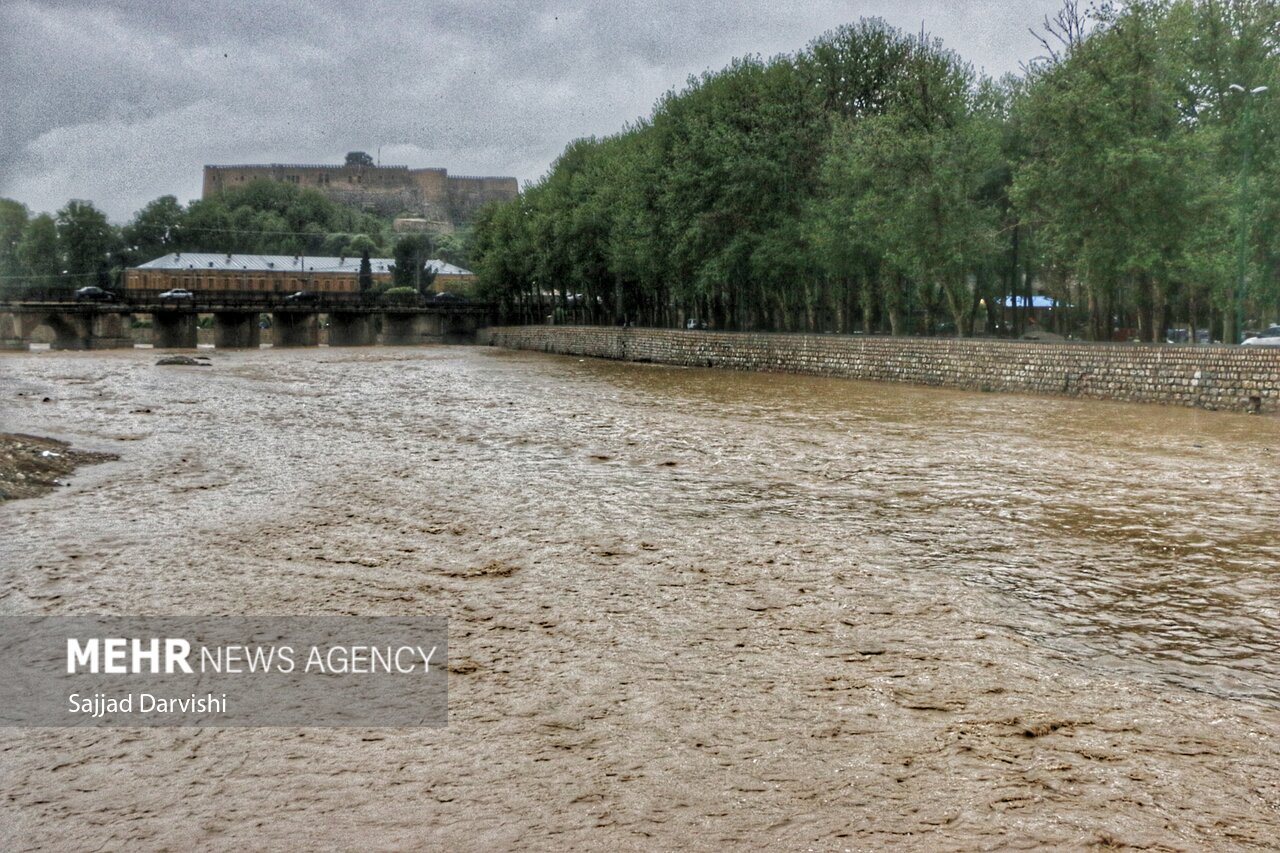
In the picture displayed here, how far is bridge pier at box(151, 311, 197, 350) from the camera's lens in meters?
86.9

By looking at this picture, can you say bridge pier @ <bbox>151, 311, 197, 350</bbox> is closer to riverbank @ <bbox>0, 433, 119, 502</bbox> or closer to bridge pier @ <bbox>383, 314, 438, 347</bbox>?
bridge pier @ <bbox>383, 314, 438, 347</bbox>

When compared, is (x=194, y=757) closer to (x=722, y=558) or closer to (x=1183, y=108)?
(x=722, y=558)

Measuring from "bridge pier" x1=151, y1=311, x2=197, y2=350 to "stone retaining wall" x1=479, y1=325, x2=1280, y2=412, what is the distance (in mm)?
45866

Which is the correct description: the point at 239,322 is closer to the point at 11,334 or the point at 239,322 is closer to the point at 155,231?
Answer: the point at 11,334

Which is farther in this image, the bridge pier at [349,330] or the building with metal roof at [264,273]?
the building with metal roof at [264,273]

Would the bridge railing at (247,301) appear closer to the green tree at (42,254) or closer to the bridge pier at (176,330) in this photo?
the bridge pier at (176,330)

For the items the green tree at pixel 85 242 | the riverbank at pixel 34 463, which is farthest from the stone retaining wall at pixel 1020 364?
the green tree at pixel 85 242

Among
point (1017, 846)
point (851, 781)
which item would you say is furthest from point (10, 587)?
point (1017, 846)

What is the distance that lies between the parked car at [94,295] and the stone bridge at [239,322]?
1098mm

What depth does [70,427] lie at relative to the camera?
886 inches

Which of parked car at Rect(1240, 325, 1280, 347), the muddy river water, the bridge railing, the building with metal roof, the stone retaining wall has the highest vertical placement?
the building with metal roof

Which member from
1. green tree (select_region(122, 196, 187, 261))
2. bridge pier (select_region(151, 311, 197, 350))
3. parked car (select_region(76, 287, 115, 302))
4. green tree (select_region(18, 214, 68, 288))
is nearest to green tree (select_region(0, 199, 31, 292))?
parked car (select_region(76, 287, 115, 302))

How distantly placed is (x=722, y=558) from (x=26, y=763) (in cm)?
600

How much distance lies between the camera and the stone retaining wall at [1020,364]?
26.6 metres
